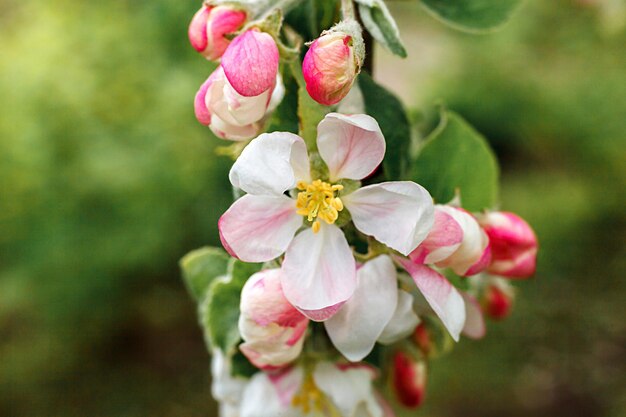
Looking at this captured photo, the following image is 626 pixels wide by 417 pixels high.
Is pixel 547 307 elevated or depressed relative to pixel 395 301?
depressed

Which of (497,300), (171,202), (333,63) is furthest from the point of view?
(171,202)

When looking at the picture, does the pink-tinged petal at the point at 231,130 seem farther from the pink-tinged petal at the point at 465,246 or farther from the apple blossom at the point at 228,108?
the pink-tinged petal at the point at 465,246

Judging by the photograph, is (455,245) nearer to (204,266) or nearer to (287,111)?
(287,111)

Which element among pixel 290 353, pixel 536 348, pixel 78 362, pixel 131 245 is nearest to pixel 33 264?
pixel 131 245

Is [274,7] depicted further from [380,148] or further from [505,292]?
[505,292]

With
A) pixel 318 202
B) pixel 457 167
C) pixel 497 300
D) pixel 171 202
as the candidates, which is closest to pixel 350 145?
pixel 318 202

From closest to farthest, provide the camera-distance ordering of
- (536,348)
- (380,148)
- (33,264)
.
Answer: (380,148) → (33,264) → (536,348)

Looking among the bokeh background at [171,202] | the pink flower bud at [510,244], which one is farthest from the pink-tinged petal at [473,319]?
the bokeh background at [171,202]
